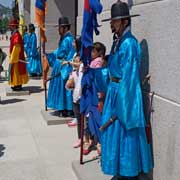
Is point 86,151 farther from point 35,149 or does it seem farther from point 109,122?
point 109,122

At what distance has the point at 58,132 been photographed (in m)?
6.14

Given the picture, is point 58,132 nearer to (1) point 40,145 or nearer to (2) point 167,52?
(1) point 40,145

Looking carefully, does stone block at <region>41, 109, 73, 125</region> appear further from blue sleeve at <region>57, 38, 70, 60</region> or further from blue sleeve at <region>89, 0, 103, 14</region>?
blue sleeve at <region>89, 0, 103, 14</region>

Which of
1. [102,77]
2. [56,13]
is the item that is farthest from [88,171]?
[56,13]

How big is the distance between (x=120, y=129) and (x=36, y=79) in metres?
9.14

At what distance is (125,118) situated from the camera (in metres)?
3.31

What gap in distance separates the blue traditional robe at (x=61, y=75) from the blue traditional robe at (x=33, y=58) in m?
5.59

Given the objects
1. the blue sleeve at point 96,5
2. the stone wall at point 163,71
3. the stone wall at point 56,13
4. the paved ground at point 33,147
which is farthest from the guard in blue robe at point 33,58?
the stone wall at point 163,71

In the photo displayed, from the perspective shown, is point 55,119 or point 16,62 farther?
point 16,62

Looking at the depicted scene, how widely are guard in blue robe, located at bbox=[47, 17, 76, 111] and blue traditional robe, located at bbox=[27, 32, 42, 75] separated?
5591 millimetres

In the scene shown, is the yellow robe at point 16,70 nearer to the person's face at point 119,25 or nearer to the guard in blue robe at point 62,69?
the guard in blue robe at point 62,69

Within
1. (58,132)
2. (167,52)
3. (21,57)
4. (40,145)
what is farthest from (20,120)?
(167,52)

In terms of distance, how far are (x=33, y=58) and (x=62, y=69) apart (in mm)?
6078

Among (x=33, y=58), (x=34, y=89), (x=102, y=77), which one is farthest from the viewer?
(x=33, y=58)
